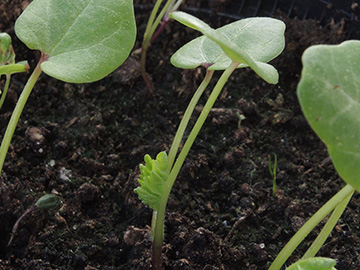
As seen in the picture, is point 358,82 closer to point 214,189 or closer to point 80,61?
point 80,61

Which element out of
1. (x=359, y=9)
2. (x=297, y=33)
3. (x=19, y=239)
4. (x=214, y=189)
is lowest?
(x=19, y=239)

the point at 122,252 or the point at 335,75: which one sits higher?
the point at 335,75

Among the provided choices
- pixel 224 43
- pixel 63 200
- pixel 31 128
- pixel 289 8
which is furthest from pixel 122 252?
pixel 289 8

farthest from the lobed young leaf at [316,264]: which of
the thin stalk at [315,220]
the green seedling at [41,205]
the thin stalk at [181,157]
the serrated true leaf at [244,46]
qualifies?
the green seedling at [41,205]

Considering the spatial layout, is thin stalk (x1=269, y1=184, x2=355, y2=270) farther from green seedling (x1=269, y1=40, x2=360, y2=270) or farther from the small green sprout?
the small green sprout

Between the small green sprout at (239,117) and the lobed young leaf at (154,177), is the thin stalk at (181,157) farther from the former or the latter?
the small green sprout at (239,117)

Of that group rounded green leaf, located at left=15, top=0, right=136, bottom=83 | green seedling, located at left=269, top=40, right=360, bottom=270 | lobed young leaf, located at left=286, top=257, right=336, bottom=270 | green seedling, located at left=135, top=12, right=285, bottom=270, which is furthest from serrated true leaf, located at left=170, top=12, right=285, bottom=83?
lobed young leaf, located at left=286, top=257, right=336, bottom=270

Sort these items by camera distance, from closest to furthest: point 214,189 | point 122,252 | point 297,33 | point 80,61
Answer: point 80,61 → point 122,252 → point 214,189 → point 297,33
